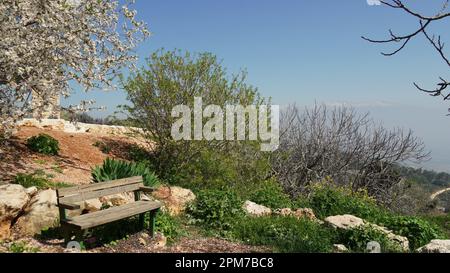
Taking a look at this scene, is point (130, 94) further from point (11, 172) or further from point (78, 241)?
point (78, 241)

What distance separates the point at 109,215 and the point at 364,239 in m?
4.32

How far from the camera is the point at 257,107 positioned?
12875 mm

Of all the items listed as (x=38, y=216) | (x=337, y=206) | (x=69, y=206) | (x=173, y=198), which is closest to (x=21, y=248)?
(x=69, y=206)

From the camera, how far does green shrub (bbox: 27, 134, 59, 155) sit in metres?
12.4

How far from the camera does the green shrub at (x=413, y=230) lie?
847 centimetres

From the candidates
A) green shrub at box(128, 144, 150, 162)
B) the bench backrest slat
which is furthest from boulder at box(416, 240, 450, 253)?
green shrub at box(128, 144, 150, 162)

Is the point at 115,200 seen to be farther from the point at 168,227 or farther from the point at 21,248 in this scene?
the point at 21,248

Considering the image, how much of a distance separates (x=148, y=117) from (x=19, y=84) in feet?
13.9

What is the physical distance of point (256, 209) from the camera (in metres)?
9.62

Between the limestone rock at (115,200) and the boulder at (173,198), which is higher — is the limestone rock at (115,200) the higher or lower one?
the higher one

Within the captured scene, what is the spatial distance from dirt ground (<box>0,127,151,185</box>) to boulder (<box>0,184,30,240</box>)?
2.94 metres

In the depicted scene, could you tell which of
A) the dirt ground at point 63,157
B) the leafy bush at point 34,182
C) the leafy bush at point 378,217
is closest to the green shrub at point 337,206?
the leafy bush at point 378,217

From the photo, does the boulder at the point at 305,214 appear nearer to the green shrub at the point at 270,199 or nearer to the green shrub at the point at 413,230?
the green shrub at the point at 270,199
